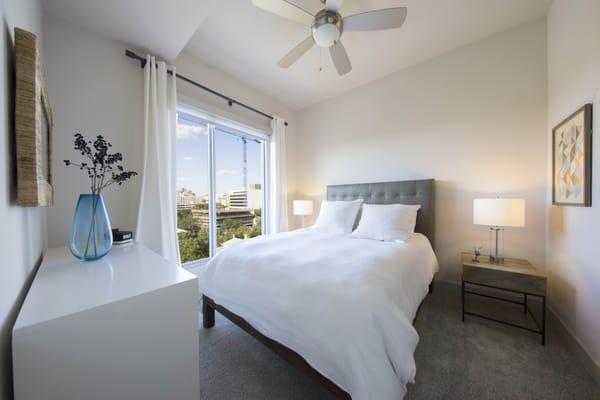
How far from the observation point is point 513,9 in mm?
2047

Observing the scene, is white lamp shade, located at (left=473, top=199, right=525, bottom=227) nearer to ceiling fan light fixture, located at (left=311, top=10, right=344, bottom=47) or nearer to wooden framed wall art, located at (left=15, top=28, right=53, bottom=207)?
ceiling fan light fixture, located at (left=311, top=10, right=344, bottom=47)

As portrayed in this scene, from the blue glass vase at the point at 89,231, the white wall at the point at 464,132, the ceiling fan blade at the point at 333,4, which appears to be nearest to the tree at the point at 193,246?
the blue glass vase at the point at 89,231

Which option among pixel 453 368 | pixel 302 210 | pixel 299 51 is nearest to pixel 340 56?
pixel 299 51

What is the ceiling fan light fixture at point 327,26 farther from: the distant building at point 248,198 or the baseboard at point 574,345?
the baseboard at point 574,345

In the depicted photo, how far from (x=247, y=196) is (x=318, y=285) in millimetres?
2591

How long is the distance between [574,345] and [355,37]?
3.26 metres

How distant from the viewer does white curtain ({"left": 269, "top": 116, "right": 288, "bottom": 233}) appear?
359 cm

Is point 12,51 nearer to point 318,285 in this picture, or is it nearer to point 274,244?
point 318,285

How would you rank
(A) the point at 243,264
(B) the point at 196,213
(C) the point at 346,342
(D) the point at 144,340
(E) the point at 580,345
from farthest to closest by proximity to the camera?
(B) the point at 196,213 < (A) the point at 243,264 < (E) the point at 580,345 < (C) the point at 346,342 < (D) the point at 144,340

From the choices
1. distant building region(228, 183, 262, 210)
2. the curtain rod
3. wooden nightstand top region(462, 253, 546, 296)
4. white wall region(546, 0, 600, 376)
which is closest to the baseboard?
white wall region(546, 0, 600, 376)

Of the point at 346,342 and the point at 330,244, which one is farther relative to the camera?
the point at 330,244

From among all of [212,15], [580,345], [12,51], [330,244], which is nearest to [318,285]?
[330,244]

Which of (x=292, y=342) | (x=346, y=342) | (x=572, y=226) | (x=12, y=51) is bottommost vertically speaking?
(x=292, y=342)

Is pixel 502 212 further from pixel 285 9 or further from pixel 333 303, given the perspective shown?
pixel 285 9
